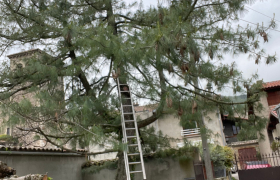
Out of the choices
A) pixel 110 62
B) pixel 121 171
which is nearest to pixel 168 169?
pixel 121 171

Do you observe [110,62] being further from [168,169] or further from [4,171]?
[168,169]

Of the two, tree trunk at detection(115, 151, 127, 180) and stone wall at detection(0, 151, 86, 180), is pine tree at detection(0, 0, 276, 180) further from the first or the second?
stone wall at detection(0, 151, 86, 180)

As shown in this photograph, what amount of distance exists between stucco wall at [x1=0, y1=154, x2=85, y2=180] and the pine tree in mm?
1519

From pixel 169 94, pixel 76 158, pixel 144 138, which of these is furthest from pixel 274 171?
pixel 76 158

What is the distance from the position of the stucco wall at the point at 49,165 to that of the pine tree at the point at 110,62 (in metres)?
1.52

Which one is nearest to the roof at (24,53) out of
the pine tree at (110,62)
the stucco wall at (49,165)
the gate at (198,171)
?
the pine tree at (110,62)

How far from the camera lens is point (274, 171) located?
26.0ft

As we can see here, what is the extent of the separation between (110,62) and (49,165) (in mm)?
4409

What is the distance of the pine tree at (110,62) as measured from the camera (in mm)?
4891

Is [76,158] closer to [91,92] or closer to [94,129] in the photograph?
[91,92]

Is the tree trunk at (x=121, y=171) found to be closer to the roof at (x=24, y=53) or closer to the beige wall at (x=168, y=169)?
the beige wall at (x=168, y=169)

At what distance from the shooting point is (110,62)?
5.82 meters

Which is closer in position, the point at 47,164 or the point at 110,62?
the point at 110,62

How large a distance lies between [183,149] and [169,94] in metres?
4.16
